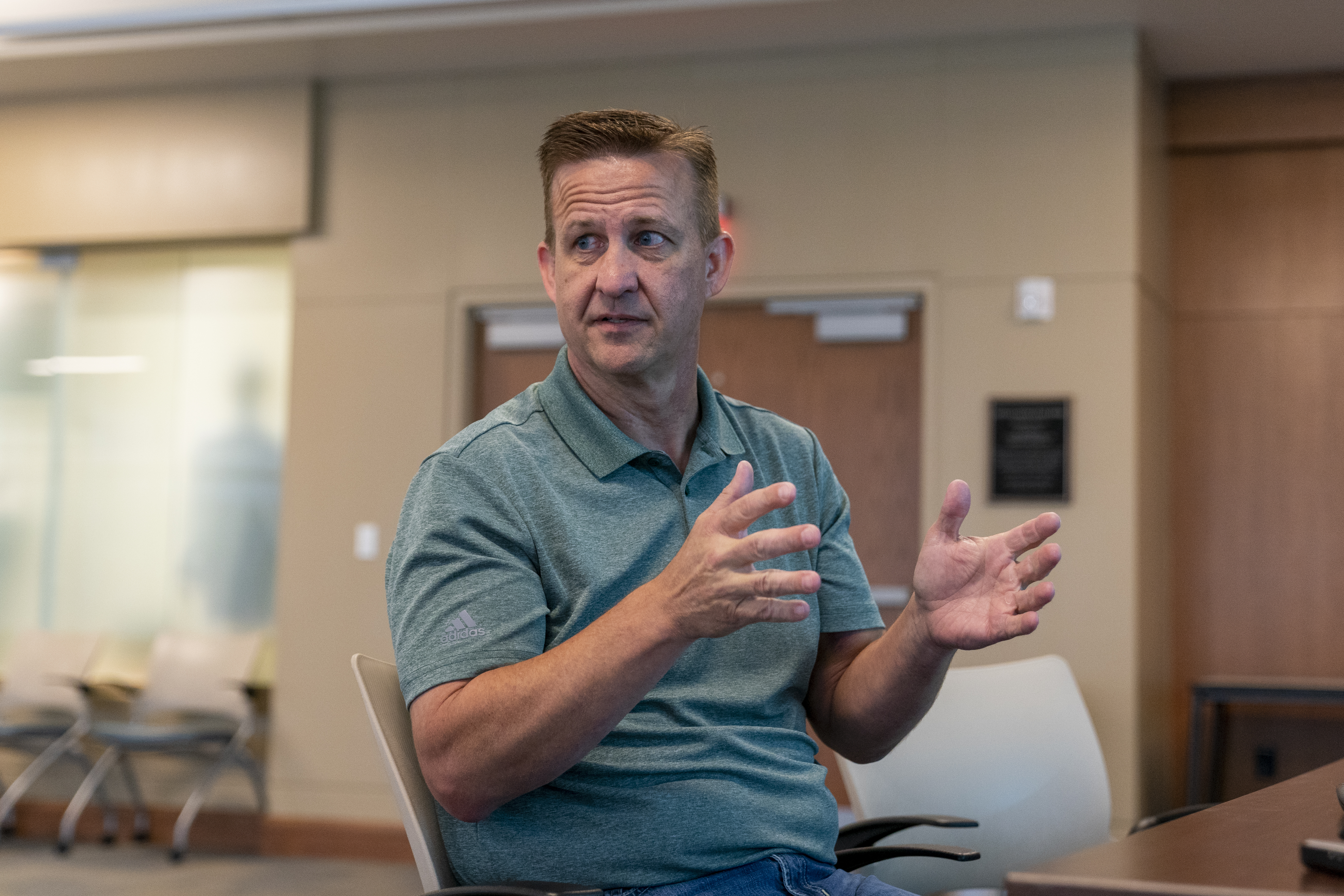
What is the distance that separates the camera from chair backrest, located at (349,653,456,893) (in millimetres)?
1411

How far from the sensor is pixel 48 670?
5.53 metres

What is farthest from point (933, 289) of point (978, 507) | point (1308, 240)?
point (1308, 240)

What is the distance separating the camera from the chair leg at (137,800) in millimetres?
5410

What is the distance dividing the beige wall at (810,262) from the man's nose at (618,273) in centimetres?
313

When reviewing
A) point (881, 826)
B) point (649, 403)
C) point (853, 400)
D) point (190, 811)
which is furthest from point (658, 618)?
point (190, 811)

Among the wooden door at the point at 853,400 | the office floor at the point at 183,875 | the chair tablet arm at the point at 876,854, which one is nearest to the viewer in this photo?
the chair tablet arm at the point at 876,854

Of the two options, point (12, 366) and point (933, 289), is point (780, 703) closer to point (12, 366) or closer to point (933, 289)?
point (933, 289)

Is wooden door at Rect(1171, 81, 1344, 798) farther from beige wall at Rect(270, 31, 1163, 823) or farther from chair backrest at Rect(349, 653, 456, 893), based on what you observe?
chair backrest at Rect(349, 653, 456, 893)

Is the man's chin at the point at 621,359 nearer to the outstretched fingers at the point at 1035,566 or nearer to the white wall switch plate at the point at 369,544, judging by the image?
the outstretched fingers at the point at 1035,566

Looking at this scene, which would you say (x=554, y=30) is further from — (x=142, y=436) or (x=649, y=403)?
(x=649, y=403)

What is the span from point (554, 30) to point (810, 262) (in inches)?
51.9

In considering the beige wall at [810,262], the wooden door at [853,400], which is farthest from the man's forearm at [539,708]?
the wooden door at [853,400]

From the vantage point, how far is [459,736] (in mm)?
1355

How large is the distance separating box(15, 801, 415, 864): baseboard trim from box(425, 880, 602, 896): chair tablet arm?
12.5 ft
